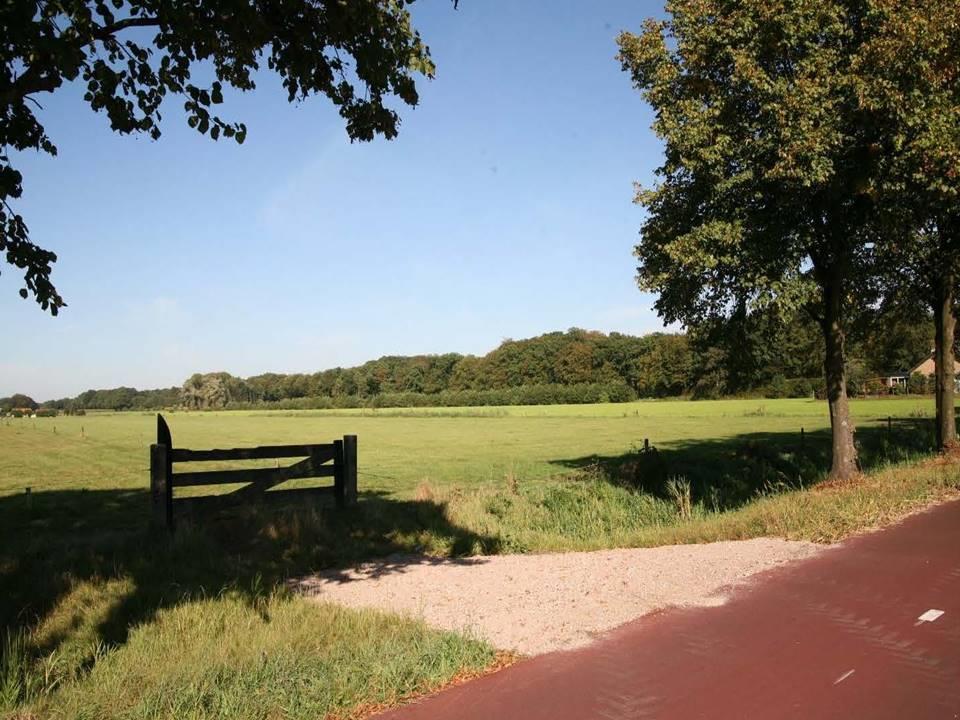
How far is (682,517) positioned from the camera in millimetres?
13766

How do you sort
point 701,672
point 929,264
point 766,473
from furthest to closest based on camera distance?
point 766,473 < point 929,264 < point 701,672

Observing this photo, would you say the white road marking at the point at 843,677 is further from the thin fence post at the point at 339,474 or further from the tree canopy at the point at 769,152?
the tree canopy at the point at 769,152

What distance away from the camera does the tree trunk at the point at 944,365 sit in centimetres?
1905

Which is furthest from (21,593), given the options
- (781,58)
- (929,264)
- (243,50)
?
(929,264)

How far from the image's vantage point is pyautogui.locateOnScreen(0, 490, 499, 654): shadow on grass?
23.2ft

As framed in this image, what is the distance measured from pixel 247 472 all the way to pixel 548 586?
18.1 feet

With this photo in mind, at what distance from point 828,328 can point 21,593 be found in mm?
15493

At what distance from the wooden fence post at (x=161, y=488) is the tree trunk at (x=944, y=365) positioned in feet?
60.0

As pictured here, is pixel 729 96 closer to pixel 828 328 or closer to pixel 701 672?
pixel 828 328

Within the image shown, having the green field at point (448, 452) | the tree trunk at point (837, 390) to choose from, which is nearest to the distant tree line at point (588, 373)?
the tree trunk at point (837, 390)

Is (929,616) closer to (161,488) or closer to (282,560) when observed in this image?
(282,560)

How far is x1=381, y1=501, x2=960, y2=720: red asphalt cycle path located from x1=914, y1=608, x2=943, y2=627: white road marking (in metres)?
0.04

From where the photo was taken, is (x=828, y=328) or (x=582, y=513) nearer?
(x=582, y=513)

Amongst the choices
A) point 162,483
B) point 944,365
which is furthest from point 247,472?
point 944,365
